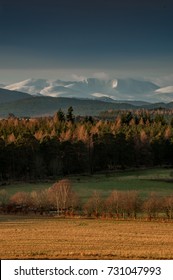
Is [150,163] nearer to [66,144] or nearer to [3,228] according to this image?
[66,144]

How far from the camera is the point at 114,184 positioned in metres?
99.1

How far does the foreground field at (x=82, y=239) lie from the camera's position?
106ft

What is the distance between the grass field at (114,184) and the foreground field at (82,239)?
23.2 meters

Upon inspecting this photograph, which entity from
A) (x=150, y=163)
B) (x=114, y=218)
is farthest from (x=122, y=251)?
(x=150, y=163)

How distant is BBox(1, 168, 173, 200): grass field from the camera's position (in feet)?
300

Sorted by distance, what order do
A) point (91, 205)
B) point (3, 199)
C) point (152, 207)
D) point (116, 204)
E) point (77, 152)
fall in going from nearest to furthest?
point (152, 207), point (116, 204), point (91, 205), point (3, 199), point (77, 152)

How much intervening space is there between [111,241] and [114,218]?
22926mm

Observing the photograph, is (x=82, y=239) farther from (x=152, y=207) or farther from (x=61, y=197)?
(x=61, y=197)

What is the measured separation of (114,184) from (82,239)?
57.7 metres

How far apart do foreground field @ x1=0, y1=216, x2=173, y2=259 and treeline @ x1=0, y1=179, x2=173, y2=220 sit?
14.4 ft

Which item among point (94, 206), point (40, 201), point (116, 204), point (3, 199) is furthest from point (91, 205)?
point (3, 199)

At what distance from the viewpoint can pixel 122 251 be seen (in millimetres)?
33688

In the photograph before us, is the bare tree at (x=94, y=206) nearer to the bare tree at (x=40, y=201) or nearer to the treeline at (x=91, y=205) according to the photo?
the treeline at (x=91, y=205)
